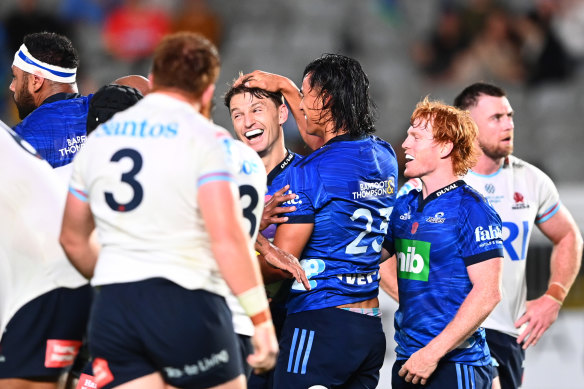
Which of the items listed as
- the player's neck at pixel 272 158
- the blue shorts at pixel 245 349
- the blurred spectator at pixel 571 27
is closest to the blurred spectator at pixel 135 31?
the blurred spectator at pixel 571 27

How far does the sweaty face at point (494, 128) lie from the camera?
5.90 m

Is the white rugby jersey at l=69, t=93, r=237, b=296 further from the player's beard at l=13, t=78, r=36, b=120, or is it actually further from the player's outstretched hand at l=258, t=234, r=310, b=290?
the player's beard at l=13, t=78, r=36, b=120

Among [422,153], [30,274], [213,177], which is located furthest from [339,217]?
[30,274]

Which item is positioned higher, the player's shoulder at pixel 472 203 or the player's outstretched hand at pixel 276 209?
the player's shoulder at pixel 472 203

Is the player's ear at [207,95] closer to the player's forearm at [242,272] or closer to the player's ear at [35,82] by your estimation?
the player's forearm at [242,272]

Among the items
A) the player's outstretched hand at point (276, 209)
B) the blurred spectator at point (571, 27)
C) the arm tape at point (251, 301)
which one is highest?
the blurred spectator at point (571, 27)

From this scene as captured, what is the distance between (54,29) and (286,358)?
28.9 feet

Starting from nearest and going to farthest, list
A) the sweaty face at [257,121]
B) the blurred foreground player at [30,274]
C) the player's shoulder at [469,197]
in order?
1. the blurred foreground player at [30,274]
2. the player's shoulder at [469,197]
3. the sweaty face at [257,121]

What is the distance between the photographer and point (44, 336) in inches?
153

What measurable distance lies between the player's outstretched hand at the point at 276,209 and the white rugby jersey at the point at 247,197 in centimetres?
55

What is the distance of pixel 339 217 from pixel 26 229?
1540 millimetres

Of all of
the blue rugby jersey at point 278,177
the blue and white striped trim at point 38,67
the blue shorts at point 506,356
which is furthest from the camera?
the blue shorts at point 506,356

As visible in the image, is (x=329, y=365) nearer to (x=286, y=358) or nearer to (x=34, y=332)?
(x=286, y=358)

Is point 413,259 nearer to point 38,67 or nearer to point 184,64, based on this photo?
point 184,64
